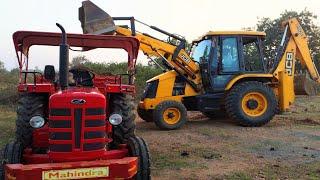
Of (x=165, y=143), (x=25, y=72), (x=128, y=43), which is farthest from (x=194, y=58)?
(x=25, y=72)

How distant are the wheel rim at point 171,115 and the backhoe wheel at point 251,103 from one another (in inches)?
52.7

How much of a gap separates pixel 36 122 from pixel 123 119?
3.97ft

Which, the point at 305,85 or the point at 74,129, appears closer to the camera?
the point at 74,129

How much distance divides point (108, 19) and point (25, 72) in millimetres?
5448

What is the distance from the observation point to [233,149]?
30.8 ft

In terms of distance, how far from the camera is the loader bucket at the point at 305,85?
14234mm

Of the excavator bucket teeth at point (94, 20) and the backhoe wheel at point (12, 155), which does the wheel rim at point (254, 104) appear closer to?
the excavator bucket teeth at point (94, 20)

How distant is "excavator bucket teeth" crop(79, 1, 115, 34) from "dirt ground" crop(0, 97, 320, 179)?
2.75m

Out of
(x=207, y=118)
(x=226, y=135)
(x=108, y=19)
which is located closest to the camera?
(x=226, y=135)

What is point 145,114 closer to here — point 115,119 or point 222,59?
point 222,59

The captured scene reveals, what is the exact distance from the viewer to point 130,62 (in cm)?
742

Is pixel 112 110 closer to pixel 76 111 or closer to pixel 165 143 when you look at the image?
pixel 76 111

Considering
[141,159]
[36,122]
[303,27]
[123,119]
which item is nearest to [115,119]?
[123,119]

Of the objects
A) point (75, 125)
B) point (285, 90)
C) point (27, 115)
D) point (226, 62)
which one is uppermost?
point (226, 62)
